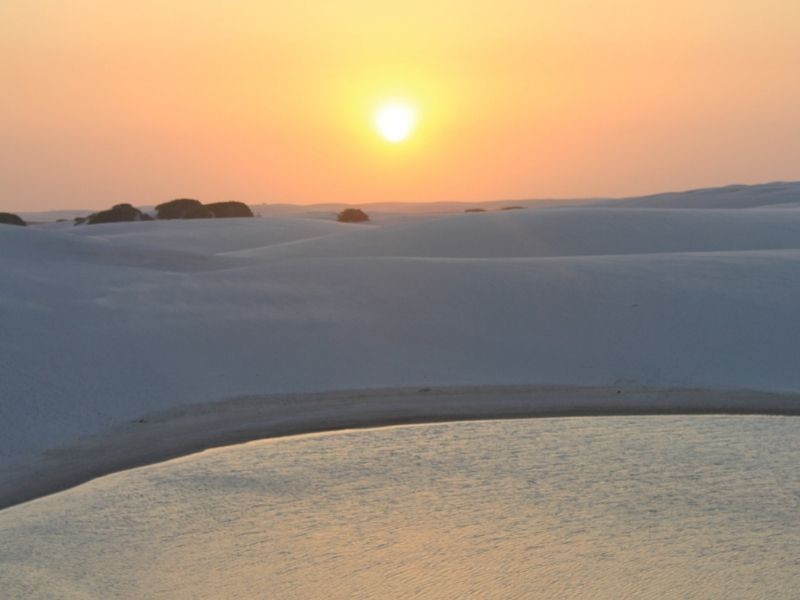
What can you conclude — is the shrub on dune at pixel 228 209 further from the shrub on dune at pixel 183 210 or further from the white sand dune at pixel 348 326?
the white sand dune at pixel 348 326

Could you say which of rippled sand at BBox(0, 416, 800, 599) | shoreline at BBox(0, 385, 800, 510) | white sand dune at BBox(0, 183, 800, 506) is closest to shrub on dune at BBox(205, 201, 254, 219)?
white sand dune at BBox(0, 183, 800, 506)

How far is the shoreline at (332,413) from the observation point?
9.22m

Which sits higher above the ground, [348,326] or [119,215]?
[119,215]

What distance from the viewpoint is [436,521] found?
716 cm

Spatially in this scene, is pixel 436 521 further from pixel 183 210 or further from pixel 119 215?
pixel 183 210

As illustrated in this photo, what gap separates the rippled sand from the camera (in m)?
6.07

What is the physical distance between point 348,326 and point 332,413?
3.74 m

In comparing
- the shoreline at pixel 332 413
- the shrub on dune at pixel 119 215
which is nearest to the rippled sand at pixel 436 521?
the shoreline at pixel 332 413

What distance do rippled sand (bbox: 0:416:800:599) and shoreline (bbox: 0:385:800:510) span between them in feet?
1.64

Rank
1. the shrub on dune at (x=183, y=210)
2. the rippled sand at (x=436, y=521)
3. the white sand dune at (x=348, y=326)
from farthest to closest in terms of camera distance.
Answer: the shrub on dune at (x=183, y=210) < the white sand dune at (x=348, y=326) < the rippled sand at (x=436, y=521)

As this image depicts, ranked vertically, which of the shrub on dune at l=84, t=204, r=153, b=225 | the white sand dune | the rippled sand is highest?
the shrub on dune at l=84, t=204, r=153, b=225

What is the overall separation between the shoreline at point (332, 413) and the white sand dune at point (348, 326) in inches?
12.6

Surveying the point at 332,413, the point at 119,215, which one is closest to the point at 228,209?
the point at 119,215

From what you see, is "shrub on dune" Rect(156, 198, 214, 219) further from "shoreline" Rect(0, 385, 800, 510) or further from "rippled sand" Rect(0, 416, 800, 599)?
"rippled sand" Rect(0, 416, 800, 599)
